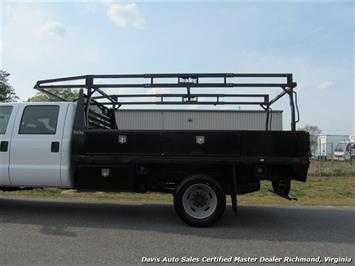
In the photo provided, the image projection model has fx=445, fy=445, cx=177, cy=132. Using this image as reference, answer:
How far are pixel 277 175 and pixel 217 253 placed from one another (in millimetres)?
2611

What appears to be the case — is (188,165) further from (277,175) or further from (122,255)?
(122,255)

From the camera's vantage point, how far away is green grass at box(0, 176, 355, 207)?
434 inches

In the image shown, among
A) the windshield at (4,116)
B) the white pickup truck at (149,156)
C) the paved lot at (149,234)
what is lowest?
the paved lot at (149,234)

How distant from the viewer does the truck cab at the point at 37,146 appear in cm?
800

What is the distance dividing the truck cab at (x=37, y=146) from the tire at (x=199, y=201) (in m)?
2.10

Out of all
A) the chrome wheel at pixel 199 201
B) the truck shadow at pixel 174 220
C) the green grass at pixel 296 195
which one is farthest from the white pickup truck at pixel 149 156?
the green grass at pixel 296 195

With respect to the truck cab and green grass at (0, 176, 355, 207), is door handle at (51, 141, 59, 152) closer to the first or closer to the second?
the truck cab

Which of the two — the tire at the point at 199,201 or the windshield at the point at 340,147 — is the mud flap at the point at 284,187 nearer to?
the tire at the point at 199,201

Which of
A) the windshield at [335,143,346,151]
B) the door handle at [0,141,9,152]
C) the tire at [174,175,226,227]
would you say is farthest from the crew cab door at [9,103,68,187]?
the windshield at [335,143,346,151]

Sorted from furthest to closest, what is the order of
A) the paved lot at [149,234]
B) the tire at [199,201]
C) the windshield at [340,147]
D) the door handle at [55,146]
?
1. the windshield at [340,147]
2. the door handle at [55,146]
3. the tire at [199,201]
4. the paved lot at [149,234]

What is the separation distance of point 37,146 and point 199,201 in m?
3.08

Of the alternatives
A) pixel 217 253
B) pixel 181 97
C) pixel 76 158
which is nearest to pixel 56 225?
pixel 76 158

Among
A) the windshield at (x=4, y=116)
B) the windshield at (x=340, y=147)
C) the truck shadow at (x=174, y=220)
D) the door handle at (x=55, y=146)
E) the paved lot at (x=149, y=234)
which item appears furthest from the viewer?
the windshield at (x=340, y=147)

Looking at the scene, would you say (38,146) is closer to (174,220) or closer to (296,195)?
(174,220)
